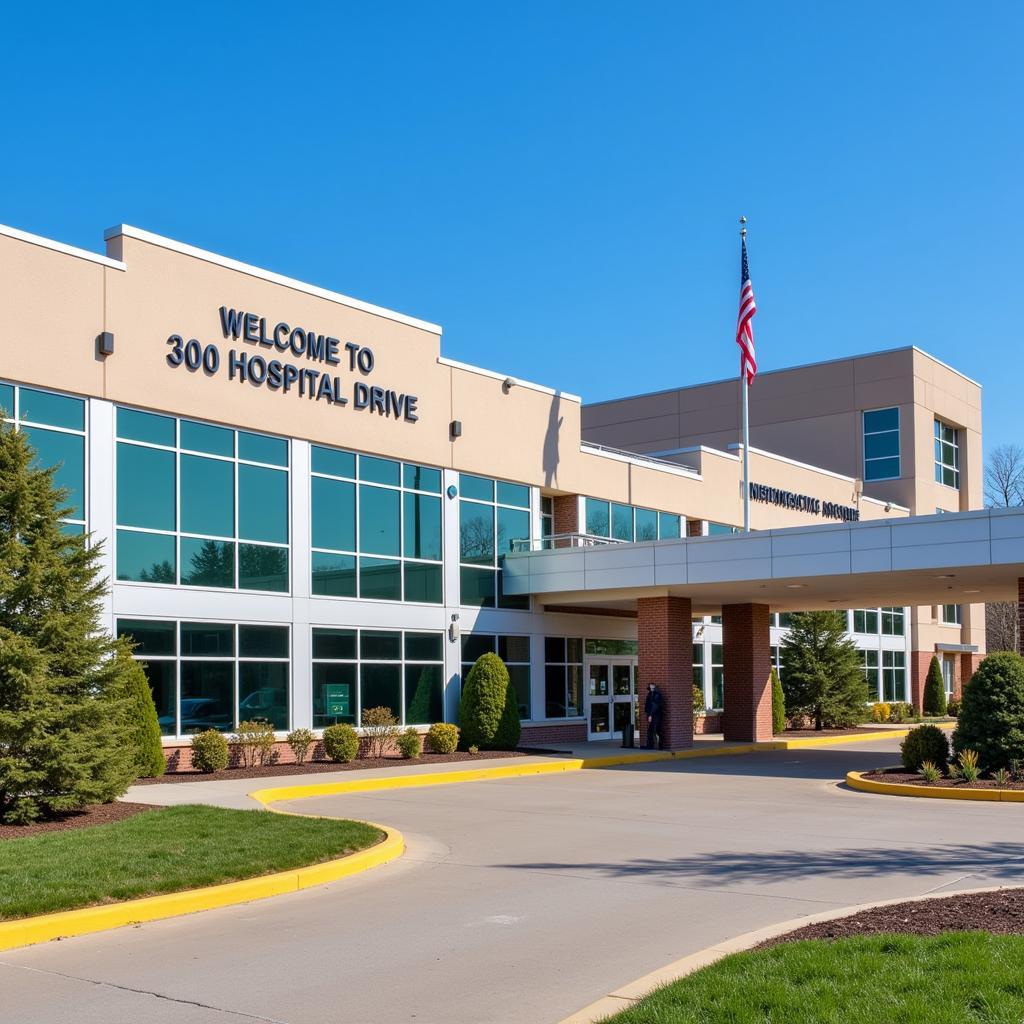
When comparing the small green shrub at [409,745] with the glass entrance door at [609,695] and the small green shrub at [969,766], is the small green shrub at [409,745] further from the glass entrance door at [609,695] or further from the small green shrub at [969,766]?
the small green shrub at [969,766]

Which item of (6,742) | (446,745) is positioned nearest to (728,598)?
(446,745)

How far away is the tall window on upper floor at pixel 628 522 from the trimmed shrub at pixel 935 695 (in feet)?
64.0

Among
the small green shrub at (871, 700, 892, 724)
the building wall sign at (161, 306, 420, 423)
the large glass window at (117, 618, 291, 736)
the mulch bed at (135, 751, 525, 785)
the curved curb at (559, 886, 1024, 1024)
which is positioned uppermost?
the building wall sign at (161, 306, 420, 423)

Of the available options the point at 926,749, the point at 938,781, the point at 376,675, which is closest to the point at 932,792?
the point at 938,781

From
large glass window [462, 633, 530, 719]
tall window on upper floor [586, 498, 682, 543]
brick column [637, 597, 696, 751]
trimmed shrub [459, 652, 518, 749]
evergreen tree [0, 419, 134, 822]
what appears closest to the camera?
evergreen tree [0, 419, 134, 822]

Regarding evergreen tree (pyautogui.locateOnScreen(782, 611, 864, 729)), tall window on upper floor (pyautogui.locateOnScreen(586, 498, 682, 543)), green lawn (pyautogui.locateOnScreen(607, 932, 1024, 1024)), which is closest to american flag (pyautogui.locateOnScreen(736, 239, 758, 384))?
tall window on upper floor (pyautogui.locateOnScreen(586, 498, 682, 543))

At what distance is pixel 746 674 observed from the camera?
3441 cm

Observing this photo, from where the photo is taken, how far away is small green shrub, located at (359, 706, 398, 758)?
2692 centimetres

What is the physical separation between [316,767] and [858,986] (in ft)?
61.1

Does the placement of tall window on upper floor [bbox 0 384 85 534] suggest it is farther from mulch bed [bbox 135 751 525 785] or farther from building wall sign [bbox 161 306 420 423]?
mulch bed [bbox 135 751 525 785]

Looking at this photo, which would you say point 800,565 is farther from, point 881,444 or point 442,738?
point 881,444

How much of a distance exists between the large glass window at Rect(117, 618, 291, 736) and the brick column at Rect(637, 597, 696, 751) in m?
9.50

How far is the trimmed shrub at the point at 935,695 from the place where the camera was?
51.9 metres

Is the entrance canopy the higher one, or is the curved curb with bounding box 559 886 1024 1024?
the entrance canopy
